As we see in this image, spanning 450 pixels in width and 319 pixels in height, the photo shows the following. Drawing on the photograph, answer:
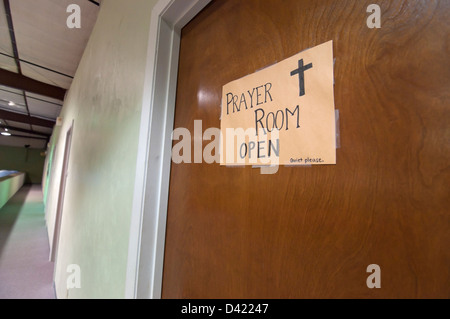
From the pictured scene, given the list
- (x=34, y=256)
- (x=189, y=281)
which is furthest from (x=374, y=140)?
(x=34, y=256)

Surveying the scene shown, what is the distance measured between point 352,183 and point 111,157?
1.04 metres

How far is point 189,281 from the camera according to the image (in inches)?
→ 23.3

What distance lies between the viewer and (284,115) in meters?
0.43

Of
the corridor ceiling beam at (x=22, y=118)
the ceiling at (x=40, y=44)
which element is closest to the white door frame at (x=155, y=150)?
the ceiling at (x=40, y=44)

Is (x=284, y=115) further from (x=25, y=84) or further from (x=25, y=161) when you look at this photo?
(x=25, y=161)

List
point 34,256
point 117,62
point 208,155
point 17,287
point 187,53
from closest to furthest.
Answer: point 208,155, point 187,53, point 117,62, point 17,287, point 34,256

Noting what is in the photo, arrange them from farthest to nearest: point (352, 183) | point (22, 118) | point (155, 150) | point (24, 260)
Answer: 1. point (22, 118)
2. point (24, 260)
3. point (155, 150)
4. point (352, 183)

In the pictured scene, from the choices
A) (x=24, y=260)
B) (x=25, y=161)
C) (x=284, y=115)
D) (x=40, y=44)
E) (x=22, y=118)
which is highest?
(x=22, y=118)

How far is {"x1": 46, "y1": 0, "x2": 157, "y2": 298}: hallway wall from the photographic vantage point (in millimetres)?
790

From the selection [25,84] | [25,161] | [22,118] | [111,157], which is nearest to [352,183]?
[111,157]

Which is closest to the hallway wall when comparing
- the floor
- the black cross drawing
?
the black cross drawing

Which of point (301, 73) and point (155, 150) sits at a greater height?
point (301, 73)

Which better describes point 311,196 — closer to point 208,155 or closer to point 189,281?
point 208,155
